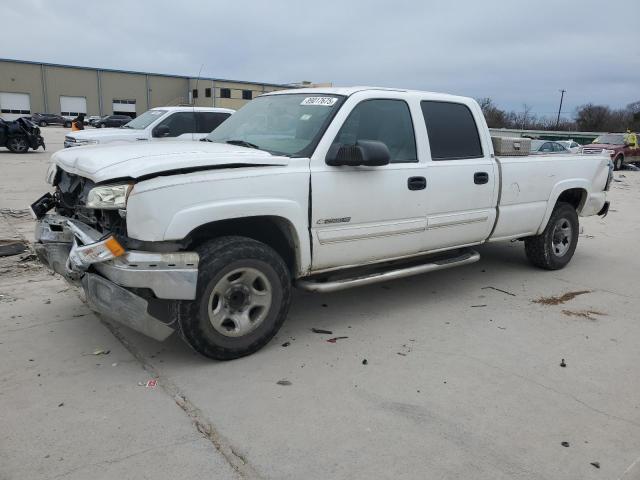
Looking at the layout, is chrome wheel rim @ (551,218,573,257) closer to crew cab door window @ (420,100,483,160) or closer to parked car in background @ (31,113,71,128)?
crew cab door window @ (420,100,483,160)

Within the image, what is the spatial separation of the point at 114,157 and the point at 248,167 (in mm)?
886

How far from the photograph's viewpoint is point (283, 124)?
14.6 ft

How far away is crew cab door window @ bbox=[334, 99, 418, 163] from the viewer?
14.2 feet

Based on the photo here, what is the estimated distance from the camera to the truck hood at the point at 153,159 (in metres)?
3.29

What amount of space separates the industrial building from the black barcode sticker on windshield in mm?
54406

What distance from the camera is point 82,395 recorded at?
3.23 m

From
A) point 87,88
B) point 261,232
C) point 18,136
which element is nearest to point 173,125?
point 261,232

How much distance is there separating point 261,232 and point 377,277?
104 cm

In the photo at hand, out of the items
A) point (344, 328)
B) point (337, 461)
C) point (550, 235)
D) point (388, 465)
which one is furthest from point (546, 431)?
point (550, 235)

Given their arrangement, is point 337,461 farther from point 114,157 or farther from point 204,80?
point 204,80

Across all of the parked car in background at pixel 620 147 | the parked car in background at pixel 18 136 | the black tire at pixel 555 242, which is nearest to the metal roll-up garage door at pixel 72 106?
the parked car in background at pixel 18 136

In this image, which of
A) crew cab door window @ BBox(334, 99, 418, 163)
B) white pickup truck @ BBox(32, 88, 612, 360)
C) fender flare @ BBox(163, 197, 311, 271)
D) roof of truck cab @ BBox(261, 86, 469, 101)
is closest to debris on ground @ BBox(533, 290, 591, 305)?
white pickup truck @ BBox(32, 88, 612, 360)

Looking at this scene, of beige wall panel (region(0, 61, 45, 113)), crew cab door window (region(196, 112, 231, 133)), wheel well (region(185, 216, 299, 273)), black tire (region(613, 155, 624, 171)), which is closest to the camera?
wheel well (region(185, 216, 299, 273))

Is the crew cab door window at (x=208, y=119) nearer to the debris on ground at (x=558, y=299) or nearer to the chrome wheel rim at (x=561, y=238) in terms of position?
the chrome wheel rim at (x=561, y=238)
